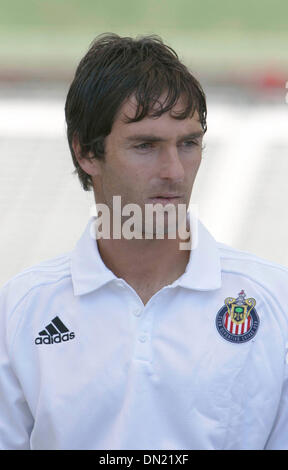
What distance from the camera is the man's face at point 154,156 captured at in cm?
235

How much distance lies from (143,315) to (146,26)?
10633 millimetres

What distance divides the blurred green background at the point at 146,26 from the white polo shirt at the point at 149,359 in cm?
1004

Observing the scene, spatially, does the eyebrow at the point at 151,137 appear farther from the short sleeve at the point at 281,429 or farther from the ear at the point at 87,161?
the short sleeve at the point at 281,429

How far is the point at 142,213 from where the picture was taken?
2.41 metres

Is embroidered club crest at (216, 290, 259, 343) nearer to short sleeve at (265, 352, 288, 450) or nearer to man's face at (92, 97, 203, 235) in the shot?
short sleeve at (265, 352, 288, 450)

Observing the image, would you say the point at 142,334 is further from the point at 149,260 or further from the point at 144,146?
the point at 144,146

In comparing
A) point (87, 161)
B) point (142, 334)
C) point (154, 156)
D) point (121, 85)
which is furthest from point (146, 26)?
point (142, 334)

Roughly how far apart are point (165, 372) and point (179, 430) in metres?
0.14

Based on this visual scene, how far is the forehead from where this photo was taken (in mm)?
2352

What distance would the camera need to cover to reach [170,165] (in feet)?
7.70

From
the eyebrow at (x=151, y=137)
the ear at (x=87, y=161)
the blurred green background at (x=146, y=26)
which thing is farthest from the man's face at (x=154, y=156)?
the blurred green background at (x=146, y=26)

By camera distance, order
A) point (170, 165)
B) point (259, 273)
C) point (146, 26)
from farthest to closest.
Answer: point (146, 26) → point (259, 273) → point (170, 165)

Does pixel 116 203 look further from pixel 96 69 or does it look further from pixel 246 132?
pixel 246 132

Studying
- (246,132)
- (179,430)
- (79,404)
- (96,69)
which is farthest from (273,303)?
(246,132)
